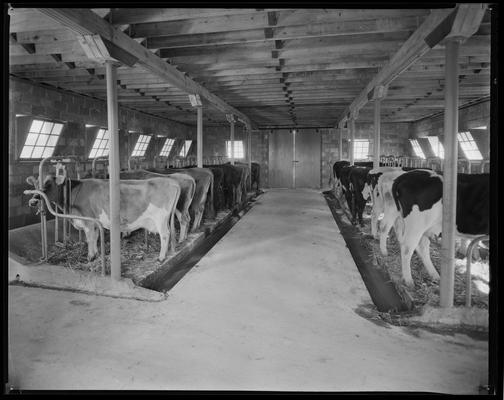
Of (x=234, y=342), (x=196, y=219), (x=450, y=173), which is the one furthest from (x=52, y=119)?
(x=450, y=173)

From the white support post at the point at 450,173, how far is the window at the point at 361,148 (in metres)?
16.0

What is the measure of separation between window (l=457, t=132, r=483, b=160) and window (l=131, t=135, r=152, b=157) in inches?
454

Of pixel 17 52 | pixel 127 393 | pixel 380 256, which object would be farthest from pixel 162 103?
pixel 127 393

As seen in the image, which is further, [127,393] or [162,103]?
[162,103]

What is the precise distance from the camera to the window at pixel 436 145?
15930mm

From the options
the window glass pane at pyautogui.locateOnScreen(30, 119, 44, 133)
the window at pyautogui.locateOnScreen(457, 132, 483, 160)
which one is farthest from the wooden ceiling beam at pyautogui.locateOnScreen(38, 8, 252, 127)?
the window at pyautogui.locateOnScreen(457, 132, 483, 160)

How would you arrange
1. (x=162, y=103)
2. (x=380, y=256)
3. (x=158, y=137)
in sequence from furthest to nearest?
(x=158, y=137), (x=162, y=103), (x=380, y=256)

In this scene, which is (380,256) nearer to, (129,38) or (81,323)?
(81,323)

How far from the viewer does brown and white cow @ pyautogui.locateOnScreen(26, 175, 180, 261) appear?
5.40 m

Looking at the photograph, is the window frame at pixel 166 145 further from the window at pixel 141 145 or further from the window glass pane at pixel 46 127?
the window glass pane at pixel 46 127
